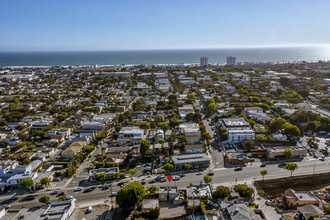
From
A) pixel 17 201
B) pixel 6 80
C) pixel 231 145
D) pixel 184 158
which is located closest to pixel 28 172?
pixel 17 201

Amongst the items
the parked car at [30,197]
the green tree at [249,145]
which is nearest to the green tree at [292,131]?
the green tree at [249,145]

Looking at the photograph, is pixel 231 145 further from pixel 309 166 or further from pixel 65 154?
pixel 65 154

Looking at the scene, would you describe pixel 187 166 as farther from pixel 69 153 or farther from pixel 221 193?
pixel 69 153

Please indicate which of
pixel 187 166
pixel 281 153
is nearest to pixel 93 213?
pixel 187 166

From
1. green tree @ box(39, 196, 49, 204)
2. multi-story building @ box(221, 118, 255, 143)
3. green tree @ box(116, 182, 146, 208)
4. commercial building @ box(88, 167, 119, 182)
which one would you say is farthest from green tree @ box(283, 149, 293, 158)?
green tree @ box(39, 196, 49, 204)

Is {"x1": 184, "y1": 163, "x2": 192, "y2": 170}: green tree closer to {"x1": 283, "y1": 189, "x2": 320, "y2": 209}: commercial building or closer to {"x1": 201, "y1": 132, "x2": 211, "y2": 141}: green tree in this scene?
{"x1": 201, "y1": 132, "x2": 211, "y2": 141}: green tree

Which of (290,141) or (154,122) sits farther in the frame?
(154,122)
